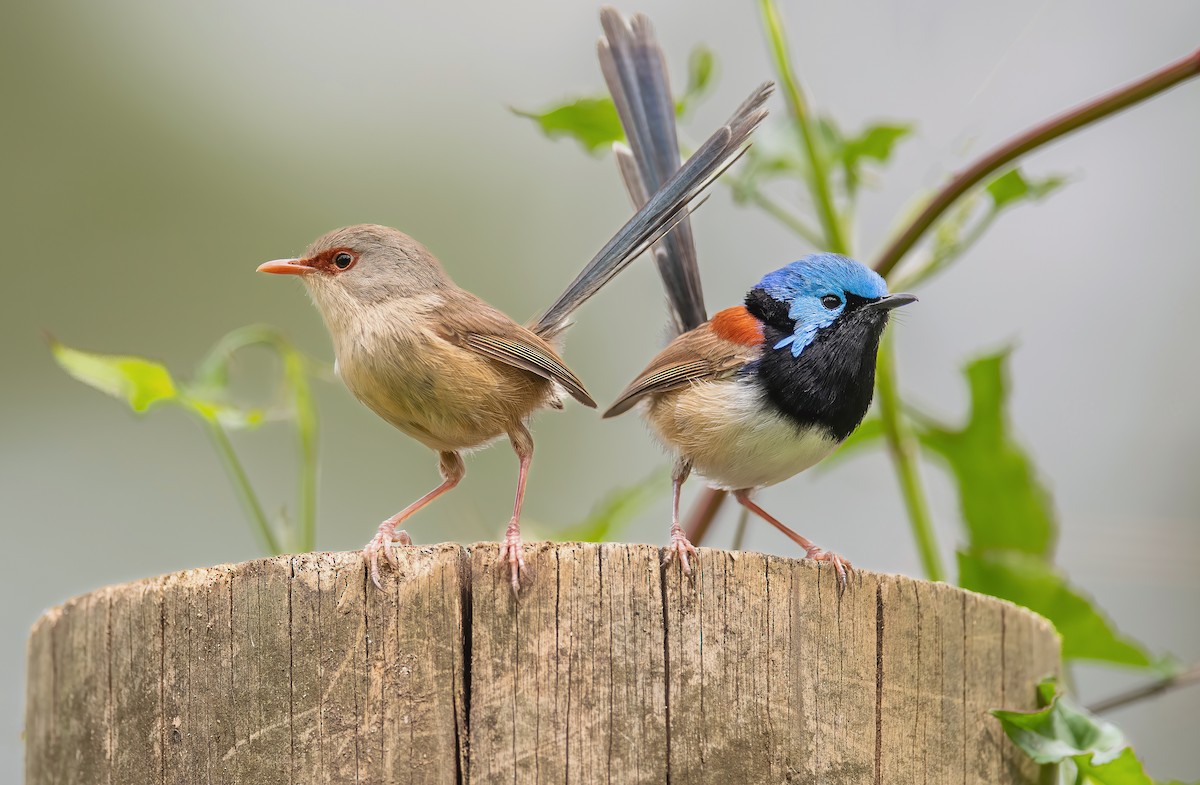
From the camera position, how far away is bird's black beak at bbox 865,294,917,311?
11.0 feet

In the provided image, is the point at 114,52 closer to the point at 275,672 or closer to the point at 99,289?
the point at 99,289

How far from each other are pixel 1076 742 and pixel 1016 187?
6.13ft

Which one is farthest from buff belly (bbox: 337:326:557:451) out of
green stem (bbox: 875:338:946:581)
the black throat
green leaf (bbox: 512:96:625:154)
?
green stem (bbox: 875:338:946:581)

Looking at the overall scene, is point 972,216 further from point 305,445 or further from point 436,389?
point 305,445

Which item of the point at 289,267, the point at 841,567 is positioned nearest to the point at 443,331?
the point at 289,267

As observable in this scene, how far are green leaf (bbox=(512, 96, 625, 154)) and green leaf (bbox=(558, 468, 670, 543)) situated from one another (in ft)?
3.98

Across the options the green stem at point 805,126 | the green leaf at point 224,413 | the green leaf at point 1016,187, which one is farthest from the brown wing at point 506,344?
the green leaf at point 1016,187

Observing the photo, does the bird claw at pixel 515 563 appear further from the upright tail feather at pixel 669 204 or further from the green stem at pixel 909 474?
the green stem at pixel 909 474

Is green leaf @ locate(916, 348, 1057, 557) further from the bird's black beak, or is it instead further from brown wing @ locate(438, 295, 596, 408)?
brown wing @ locate(438, 295, 596, 408)

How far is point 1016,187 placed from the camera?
3.97 m

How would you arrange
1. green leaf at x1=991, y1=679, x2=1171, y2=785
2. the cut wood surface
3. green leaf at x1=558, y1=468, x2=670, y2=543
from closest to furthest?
the cut wood surface, green leaf at x1=991, y1=679, x2=1171, y2=785, green leaf at x1=558, y1=468, x2=670, y2=543

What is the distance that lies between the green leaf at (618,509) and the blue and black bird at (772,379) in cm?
47

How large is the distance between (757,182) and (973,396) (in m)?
1.07

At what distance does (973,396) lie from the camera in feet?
13.8
